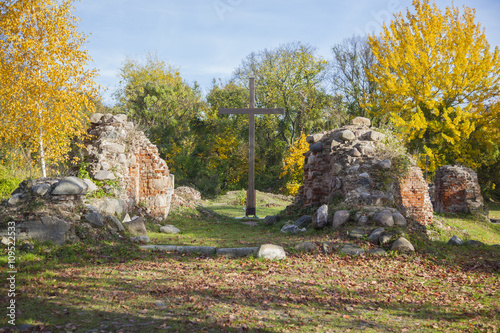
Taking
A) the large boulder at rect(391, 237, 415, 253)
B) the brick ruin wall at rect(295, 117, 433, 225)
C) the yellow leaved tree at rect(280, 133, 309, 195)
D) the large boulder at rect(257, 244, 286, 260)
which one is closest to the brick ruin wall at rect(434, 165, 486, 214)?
the brick ruin wall at rect(295, 117, 433, 225)

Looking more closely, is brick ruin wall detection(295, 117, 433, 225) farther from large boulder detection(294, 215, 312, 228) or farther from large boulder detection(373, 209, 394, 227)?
large boulder detection(373, 209, 394, 227)

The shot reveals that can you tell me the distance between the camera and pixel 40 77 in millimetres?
11781

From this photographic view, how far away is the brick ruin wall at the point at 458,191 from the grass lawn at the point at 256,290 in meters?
9.52

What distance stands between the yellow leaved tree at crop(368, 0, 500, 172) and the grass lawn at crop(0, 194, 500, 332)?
1170 centimetres

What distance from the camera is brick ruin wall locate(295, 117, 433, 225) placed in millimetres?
10266

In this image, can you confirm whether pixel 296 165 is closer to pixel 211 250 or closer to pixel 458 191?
pixel 458 191

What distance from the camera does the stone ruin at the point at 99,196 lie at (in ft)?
23.9

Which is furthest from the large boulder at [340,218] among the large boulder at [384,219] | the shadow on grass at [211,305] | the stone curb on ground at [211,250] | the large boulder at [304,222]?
the shadow on grass at [211,305]

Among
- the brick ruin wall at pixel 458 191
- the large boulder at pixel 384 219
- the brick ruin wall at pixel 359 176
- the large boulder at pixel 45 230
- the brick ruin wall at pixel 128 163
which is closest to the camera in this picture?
the large boulder at pixel 45 230

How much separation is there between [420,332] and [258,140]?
26.3m

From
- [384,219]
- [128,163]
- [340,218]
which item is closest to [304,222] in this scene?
[340,218]

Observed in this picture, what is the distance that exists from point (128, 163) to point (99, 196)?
2.31 m

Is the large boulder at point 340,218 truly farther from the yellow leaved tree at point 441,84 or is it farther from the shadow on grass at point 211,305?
the yellow leaved tree at point 441,84

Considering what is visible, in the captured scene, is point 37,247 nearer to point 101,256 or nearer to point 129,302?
point 101,256
